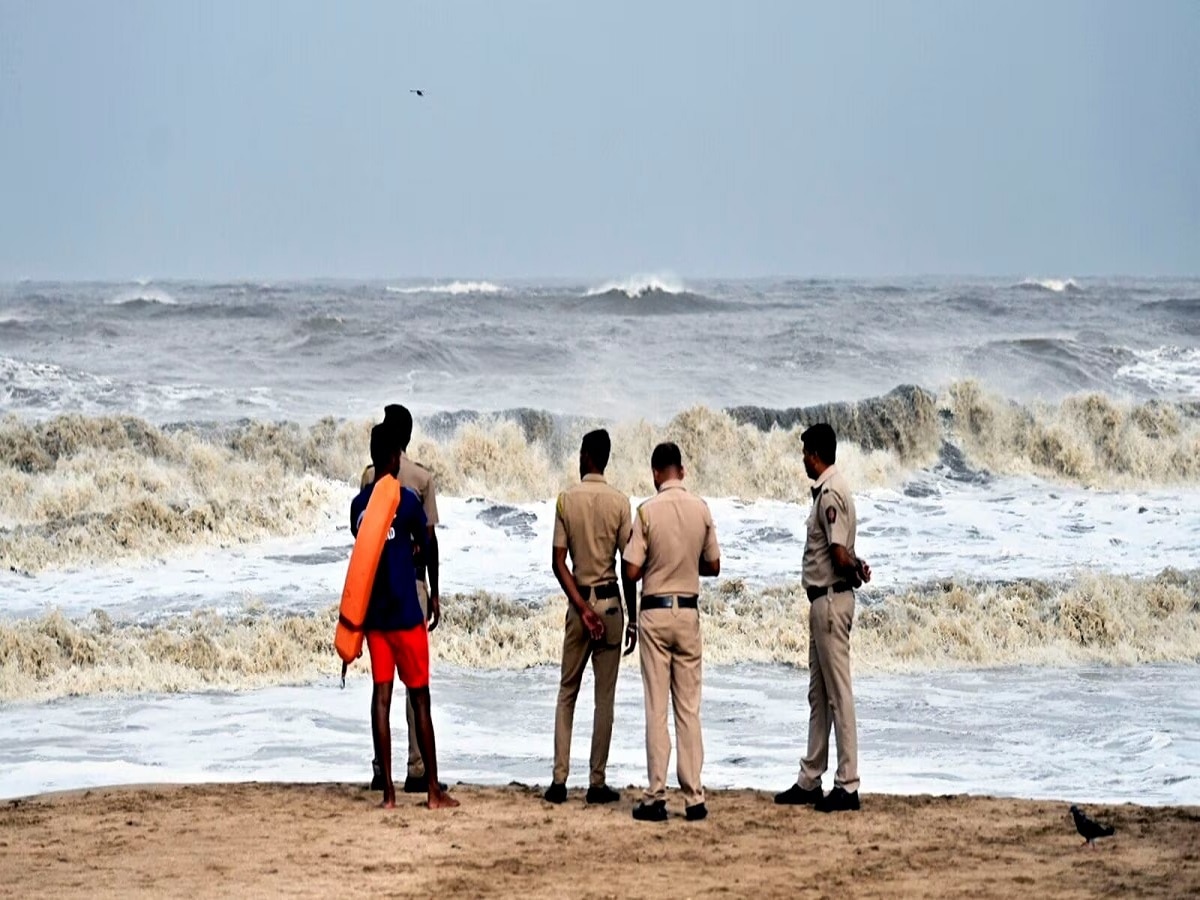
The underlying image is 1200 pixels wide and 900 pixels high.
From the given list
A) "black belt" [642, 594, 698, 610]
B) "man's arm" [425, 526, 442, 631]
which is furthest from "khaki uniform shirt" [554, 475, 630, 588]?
"man's arm" [425, 526, 442, 631]

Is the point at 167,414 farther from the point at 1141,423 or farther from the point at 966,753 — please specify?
the point at 966,753

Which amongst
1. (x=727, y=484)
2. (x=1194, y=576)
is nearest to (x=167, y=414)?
(x=727, y=484)

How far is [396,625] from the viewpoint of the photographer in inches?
315

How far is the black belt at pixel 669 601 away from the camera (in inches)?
317

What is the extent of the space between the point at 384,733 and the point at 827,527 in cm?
231

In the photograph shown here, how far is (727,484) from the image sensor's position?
2600cm

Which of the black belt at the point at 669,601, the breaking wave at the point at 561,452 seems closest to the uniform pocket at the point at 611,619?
the black belt at the point at 669,601

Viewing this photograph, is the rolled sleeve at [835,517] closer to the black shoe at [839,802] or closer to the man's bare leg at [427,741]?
the black shoe at [839,802]

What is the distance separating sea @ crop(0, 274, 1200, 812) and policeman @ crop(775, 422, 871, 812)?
1109mm

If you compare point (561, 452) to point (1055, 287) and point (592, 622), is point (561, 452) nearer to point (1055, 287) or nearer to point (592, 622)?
point (592, 622)

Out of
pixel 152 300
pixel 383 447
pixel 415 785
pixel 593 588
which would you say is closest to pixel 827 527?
pixel 593 588

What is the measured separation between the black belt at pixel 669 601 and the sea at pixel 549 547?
1.68 m

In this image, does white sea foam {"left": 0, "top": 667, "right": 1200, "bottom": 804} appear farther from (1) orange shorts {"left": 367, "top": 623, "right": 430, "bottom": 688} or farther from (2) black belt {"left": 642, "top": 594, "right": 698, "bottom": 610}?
(2) black belt {"left": 642, "top": 594, "right": 698, "bottom": 610}

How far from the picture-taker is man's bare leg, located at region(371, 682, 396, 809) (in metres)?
8.11
